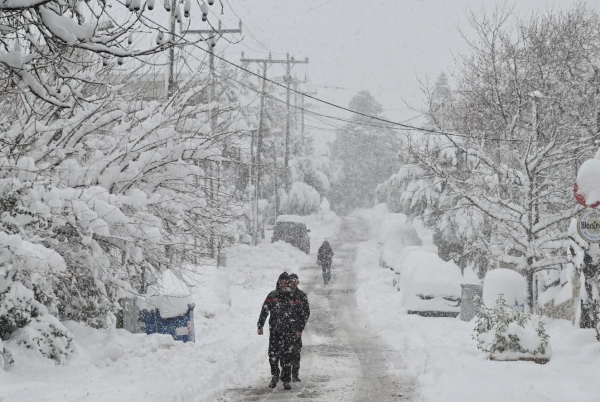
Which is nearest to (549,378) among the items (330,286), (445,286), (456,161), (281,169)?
(445,286)

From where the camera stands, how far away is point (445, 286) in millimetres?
18016

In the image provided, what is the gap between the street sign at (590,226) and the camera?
34.5ft

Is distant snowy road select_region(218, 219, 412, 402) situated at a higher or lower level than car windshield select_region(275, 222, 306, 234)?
lower

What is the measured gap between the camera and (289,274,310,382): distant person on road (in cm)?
925

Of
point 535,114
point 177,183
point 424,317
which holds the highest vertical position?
point 535,114

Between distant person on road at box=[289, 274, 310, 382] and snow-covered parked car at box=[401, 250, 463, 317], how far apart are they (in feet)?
28.5

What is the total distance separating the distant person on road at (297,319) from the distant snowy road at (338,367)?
0.26m

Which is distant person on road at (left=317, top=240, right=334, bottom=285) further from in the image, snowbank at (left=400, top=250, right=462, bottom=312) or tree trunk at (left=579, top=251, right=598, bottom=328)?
tree trunk at (left=579, top=251, right=598, bottom=328)

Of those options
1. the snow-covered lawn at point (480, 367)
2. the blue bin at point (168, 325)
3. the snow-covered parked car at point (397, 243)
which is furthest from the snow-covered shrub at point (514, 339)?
the snow-covered parked car at point (397, 243)

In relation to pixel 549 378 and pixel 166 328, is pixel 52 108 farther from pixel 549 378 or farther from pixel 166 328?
pixel 549 378

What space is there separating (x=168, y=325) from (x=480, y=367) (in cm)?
533

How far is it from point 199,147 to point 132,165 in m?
1.25

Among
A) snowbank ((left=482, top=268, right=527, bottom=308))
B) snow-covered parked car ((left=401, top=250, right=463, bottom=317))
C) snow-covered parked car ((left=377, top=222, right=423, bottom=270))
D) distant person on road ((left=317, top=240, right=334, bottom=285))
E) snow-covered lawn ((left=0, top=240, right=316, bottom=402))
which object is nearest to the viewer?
snow-covered lawn ((left=0, top=240, right=316, bottom=402))

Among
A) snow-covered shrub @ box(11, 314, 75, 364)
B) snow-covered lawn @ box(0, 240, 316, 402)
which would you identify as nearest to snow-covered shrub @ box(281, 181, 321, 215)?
snow-covered lawn @ box(0, 240, 316, 402)
